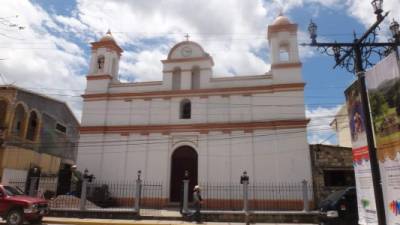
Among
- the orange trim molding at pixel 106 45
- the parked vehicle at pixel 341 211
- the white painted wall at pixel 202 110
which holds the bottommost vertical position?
the parked vehicle at pixel 341 211

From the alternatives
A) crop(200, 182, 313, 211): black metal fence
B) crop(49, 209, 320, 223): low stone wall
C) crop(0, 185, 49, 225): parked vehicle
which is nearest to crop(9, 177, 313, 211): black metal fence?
crop(200, 182, 313, 211): black metal fence

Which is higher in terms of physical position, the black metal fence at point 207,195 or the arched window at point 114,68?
the arched window at point 114,68

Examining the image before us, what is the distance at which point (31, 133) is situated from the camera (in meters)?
25.7

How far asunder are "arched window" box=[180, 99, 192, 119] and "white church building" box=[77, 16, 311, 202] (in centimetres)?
7

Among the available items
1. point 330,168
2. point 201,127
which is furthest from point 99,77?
point 330,168

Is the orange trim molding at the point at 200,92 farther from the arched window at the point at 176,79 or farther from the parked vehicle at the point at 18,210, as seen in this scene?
the parked vehicle at the point at 18,210

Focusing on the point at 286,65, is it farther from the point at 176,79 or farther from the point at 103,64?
the point at 103,64

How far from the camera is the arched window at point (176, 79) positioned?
68.7ft

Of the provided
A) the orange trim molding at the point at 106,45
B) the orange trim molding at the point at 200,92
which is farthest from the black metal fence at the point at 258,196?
the orange trim molding at the point at 106,45

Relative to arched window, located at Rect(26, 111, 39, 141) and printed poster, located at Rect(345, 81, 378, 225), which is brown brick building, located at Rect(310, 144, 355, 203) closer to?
printed poster, located at Rect(345, 81, 378, 225)

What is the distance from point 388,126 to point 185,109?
14657mm

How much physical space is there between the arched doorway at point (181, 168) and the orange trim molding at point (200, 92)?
3461mm

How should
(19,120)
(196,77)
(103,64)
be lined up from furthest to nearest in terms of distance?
(19,120) → (103,64) → (196,77)

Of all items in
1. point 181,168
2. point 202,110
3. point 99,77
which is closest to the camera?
point 181,168
